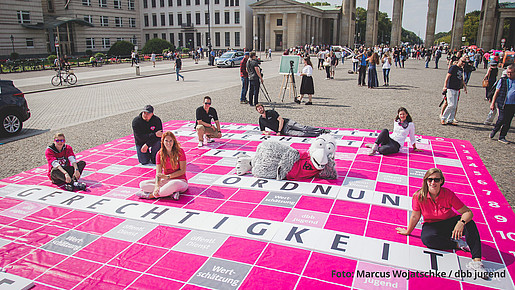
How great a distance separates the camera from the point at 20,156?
9242 millimetres

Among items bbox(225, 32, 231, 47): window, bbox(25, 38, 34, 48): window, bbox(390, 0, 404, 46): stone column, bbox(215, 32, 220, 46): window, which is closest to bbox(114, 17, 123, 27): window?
bbox(25, 38, 34, 48): window

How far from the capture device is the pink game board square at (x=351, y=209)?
5.69 metres

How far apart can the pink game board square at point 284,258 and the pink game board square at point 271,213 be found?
82 centimetres

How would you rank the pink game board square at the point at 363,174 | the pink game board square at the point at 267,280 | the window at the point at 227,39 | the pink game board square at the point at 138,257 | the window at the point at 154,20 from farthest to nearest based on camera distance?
1. the window at the point at 154,20
2. the window at the point at 227,39
3. the pink game board square at the point at 363,174
4. the pink game board square at the point at 138,257
5. the pink game board square at the point at 267,280

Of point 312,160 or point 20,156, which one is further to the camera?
point 20,156

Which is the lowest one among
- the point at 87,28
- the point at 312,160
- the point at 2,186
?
the point at 2,186

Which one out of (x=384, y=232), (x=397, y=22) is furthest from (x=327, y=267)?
(x=397, y=22)

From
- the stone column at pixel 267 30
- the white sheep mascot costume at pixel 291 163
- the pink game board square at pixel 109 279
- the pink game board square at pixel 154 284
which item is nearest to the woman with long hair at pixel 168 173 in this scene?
the white sheep mascot costume at pixel 291 163

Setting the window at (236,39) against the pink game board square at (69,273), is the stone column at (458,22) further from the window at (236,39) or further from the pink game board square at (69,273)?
the pink game board square at (69,273)

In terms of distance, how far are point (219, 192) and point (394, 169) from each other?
12.1 feet

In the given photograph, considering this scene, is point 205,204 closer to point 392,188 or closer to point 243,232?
point 243,232

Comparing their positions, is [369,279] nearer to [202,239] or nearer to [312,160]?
[202,239]

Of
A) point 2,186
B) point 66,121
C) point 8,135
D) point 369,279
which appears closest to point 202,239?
point 369,279

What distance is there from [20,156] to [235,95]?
10.8 m
